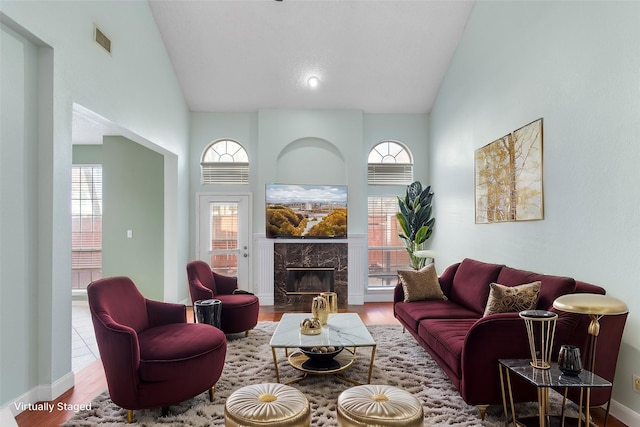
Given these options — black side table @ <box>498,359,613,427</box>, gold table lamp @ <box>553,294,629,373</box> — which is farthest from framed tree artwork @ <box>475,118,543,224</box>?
black side table @ <box>498,359,613,427</box>

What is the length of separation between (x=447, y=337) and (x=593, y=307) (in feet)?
3.50

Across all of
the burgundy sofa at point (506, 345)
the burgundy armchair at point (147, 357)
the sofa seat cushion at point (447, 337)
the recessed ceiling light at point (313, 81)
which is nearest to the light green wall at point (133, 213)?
the recessed ceiling light at point (313, 81)

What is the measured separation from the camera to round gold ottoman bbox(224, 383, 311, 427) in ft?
6.45

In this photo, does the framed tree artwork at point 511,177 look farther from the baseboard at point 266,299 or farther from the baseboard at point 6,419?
the baseboard at point 6,419

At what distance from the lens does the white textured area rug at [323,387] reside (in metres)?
2.65

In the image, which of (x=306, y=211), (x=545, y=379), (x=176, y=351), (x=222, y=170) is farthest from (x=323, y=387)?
(x=222, y=170)

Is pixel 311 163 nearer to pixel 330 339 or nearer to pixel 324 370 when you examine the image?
pixel 330 339

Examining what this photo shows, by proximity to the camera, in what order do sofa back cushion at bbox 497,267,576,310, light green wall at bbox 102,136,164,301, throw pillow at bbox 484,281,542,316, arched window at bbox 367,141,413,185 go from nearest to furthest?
sofa back cushion at bbox 497,267,576,310, throw pillow at bbox 484,281,542,316, light green wall at bbox 102,136,164,301, arched window at bbox 367,141,413,185

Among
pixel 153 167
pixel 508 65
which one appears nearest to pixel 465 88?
pixel 508 65

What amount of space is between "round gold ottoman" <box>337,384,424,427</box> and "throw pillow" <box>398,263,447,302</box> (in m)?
2.29

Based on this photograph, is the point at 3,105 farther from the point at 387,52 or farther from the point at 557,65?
the point at 387,52

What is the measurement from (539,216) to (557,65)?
1302 millimetres

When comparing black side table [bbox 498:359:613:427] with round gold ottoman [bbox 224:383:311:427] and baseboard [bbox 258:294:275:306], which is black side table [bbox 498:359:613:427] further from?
baseboard [bbox 258:294:275:306]

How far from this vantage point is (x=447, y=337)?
3.06m
